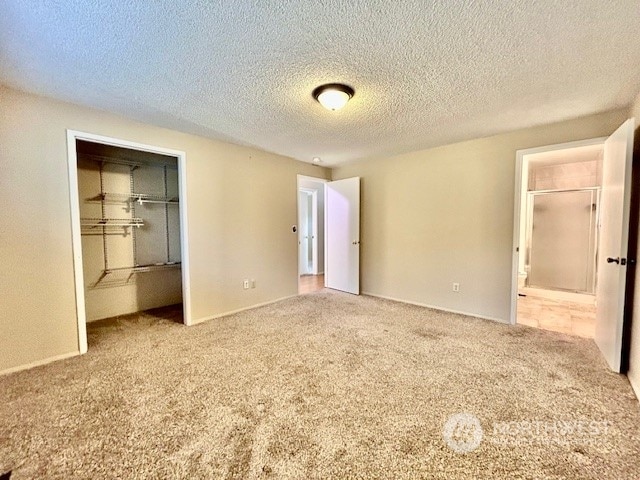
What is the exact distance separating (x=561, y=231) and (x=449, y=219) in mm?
2643

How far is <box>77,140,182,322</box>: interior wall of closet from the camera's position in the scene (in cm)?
343

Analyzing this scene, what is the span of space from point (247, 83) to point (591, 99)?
2906 millimetres

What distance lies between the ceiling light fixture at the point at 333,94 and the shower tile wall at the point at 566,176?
4.76 meters

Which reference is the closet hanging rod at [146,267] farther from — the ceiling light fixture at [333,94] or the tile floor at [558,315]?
the tile floor at [558,315]

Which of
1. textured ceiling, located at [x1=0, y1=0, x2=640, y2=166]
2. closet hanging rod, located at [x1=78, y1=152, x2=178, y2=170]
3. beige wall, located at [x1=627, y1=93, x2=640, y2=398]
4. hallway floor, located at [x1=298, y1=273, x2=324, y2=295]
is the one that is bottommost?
hallway floor, located at [x1=298, y1=273, x2=324, y2=295]

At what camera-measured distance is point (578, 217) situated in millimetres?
4676

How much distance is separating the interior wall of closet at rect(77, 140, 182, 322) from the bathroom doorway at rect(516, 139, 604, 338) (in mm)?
5189

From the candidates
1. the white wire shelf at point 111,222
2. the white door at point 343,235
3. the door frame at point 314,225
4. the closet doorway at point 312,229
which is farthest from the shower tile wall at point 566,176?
the white wire shelf at point 111,222

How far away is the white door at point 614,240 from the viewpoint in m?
2.12

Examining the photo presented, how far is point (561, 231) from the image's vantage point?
4824 mm

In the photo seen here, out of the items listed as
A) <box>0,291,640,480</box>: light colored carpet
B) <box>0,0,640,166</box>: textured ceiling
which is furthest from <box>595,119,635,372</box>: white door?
<box>0,0,640,166</box>: textured ceiling

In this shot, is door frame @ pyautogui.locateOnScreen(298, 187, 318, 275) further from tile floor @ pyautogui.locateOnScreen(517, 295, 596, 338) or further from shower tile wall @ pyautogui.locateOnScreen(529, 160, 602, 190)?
shower tile wall @ pyautogui.locateOnScreen(529, 160, 602, 190)

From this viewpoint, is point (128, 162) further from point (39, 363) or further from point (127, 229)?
point (39, 363)

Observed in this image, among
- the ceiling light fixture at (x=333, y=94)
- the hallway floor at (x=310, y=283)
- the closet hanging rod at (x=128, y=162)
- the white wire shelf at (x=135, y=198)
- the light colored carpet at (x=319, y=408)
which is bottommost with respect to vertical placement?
the light colored carpet at (x=319, y=408)
